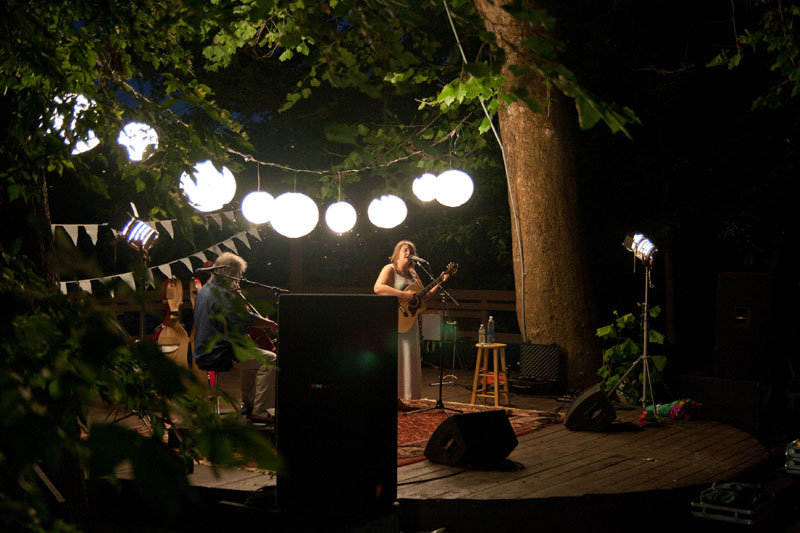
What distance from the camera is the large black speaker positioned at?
4730 mm

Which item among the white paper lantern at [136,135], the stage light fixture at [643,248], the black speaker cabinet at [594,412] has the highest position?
the white paper lantern at [136,135]

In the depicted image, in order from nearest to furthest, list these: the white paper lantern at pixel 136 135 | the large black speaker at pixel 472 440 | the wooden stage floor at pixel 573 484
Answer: the white paper lantern at pixel 136 135 → the wooden stage floor at pixel 573 484 → the large black speaker at pixel 472 440

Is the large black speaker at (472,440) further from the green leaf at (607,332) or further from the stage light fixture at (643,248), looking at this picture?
the green leaf at (607,332)

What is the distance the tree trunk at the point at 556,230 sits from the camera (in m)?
7.75

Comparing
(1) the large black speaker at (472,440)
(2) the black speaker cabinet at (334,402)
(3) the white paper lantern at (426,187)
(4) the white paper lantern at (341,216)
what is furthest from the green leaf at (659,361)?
(2) the black speaker cabinet at (334,402)

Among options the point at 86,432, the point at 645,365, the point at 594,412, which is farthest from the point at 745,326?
the point at 86,432

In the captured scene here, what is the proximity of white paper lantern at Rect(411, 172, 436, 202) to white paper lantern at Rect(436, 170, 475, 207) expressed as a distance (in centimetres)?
15

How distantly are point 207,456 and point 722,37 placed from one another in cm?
1384

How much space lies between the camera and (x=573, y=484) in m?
4.45

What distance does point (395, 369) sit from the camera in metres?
3.58

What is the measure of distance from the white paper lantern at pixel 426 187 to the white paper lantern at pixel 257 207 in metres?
1.55

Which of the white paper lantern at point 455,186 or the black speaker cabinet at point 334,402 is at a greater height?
the white paper lantern at point 455,186

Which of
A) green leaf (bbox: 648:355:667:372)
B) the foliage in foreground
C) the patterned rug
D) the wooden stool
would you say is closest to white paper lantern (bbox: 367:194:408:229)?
the wooden stool

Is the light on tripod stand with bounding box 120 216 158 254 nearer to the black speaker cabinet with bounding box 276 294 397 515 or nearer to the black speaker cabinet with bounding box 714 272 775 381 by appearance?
the black speaker cabinet with bounding box 276 294 397 515
